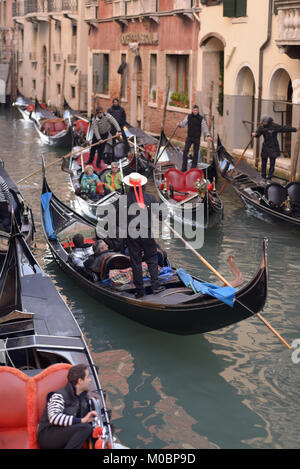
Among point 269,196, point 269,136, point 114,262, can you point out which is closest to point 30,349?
point 114,262

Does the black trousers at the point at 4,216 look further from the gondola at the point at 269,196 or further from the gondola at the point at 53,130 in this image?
the gondola at the point at 53,130

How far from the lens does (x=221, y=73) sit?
12.7 meters

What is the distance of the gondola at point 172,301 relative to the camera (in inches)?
173

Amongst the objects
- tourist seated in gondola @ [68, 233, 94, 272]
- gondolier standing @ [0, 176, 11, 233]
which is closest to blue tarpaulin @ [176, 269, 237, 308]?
tourist seated in gondola @ [68, 233, 94, 272]

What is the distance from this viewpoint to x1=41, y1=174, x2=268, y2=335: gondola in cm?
438

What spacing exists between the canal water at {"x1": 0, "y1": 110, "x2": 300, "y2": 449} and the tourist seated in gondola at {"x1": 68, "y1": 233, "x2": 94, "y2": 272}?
255 mm

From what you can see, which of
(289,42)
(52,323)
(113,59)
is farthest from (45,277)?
(113,59)

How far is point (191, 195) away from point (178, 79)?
20.7 feet

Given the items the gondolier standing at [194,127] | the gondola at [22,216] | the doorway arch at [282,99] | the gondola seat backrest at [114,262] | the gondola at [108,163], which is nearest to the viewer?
the gondola seat backrest at [114,262]

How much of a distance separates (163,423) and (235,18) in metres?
8.34

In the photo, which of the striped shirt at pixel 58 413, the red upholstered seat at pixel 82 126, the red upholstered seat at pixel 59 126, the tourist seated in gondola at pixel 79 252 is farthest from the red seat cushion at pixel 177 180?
the red upholstered seat at pixel 59 126

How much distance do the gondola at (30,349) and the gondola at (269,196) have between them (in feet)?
10.9

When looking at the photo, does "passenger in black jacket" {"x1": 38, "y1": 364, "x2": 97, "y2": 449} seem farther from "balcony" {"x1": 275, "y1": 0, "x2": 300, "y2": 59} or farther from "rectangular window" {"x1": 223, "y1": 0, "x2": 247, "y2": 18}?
"rectangular window" {"x1": 223, "y1": 0, "x2": 247, "y2": 18}

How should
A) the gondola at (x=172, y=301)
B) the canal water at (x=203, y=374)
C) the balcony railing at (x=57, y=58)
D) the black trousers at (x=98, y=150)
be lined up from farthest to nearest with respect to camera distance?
the balcony railing at (x=57, y=58), the black trousers at (x=98, y=150), the gondola at (x=172, y=301), the canal water at (x=203, y=374)
